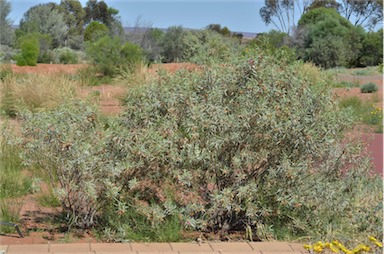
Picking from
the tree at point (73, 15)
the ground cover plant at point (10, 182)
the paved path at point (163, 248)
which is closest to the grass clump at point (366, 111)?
the ground cover plant at point (10, 182)

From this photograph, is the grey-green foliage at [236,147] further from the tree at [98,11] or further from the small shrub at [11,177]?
the tree at [98,11]

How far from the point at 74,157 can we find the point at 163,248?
0.95 metres

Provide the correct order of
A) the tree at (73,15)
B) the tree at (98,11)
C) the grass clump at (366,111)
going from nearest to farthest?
the grass clump at (366,111) < the tree at (73,15) < the tree at (98,11)

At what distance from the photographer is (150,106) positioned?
5.44 metres

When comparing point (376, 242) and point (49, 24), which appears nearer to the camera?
point (376, 242)

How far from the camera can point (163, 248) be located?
4.94 meters

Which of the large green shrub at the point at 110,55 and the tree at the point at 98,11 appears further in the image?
the tree at the point at 98,11

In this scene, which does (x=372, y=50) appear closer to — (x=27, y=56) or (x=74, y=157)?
(x=27, y=56)

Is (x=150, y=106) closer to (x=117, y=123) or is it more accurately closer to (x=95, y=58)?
(x=117, y=123)

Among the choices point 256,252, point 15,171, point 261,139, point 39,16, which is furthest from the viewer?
point 39,16

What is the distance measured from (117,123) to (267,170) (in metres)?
1.22

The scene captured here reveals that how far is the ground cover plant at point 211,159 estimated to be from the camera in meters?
5.16

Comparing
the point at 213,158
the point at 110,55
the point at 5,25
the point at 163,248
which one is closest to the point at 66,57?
the point at 5,25

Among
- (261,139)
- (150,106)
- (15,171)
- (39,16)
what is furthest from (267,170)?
(39,16)
